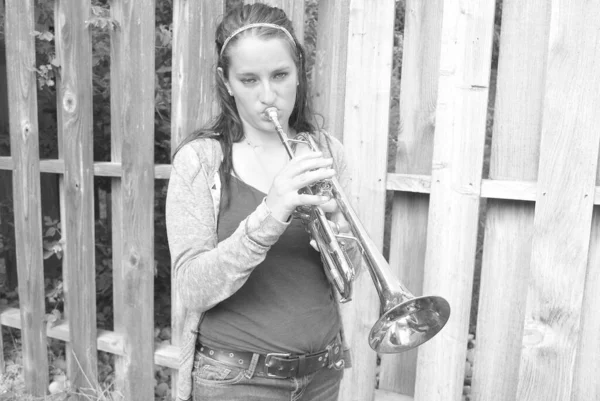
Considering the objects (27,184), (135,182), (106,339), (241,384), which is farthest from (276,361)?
(27,184)

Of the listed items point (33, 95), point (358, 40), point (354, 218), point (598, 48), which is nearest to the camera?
point (354, 218)

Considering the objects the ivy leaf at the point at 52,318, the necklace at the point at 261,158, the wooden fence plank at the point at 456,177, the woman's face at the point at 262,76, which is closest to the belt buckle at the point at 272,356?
the necklace at the point at 261,158

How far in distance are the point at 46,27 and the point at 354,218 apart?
9.40ft

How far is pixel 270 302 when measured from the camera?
1.75 meters

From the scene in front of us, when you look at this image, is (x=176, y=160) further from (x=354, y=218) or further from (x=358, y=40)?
(x=358, y=40)

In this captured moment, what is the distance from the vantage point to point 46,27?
3.62 metres

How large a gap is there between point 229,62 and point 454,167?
105 centimetres

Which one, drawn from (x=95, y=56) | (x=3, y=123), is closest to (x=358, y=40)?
(x=95, y=56)

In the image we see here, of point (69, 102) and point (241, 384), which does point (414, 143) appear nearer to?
point (241, 384)

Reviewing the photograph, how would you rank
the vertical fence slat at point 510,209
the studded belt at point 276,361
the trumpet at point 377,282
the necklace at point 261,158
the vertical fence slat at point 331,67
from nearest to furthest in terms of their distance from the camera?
the trumpet at point 377,282
the studded belt at point 276,361
the necklace at point 261,158
the vertical fence slat at point 510,209
the vertical fence slat at point 331,67

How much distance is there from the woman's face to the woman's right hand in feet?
1.07

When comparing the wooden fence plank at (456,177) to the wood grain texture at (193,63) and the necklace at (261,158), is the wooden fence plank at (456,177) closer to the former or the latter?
the necklace at (261,158)

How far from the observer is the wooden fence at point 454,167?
2.16 metres

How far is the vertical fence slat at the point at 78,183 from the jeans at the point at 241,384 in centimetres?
181
